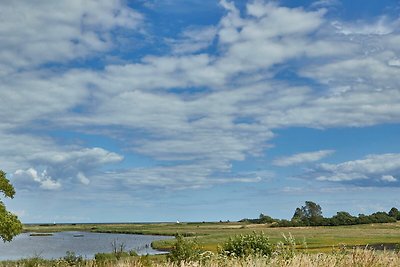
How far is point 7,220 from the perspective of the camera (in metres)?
36.0

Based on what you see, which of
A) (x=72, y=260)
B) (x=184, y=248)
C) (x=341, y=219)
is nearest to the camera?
(x=184, y=248)

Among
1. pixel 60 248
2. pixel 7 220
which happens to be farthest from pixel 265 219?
pixel 7 220

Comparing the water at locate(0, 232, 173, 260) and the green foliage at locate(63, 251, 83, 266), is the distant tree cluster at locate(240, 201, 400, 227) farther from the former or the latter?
the green foliage at locate(63, 251, 83, 266)

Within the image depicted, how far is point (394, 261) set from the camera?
1418 cm

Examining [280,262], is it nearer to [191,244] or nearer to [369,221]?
[191,244]

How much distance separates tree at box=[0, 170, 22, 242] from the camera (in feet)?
118

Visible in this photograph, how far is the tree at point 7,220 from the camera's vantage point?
118 feet

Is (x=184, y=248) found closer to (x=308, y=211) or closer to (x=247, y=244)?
(x=247, y=244)

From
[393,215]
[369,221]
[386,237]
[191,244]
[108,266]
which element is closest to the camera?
[108,266]

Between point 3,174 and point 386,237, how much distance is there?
69.1 metres

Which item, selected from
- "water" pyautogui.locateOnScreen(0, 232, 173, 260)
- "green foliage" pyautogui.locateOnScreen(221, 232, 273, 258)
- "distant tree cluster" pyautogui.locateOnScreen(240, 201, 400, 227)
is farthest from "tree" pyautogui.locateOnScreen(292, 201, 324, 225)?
"green foliage" pyautogui.locateOnScreen(221, 232, 273, 258)

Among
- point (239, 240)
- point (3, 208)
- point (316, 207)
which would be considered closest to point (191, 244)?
point (239, 240)

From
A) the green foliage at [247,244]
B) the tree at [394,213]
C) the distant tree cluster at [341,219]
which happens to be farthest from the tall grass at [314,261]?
the tree at [394,213]

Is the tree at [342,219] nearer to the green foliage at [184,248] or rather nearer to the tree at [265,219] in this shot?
the tree at [265,219]
